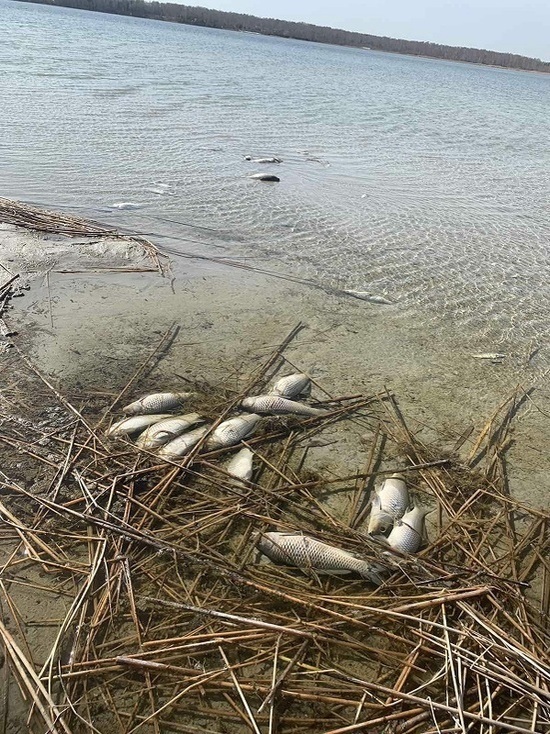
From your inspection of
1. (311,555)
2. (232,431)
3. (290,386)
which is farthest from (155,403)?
(311,555)

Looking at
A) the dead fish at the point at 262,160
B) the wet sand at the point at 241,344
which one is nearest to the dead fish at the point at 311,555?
the wet sand at the point at 241,344

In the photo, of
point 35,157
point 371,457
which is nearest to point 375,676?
point 371,457

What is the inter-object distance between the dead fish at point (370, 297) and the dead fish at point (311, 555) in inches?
152

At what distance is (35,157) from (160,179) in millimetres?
2532

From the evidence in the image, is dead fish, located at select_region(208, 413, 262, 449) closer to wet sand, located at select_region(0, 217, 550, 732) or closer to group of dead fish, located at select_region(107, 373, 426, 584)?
group of dead fish, located at select_region(107, 373, 426, 584)

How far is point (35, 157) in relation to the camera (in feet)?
35.1

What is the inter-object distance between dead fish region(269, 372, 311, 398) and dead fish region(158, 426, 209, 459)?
801 millimetres

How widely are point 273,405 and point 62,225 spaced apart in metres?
4.82

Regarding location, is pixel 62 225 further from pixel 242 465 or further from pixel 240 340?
pixel 242 465

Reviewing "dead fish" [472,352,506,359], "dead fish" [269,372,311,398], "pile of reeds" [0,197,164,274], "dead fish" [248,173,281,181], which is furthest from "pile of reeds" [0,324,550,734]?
"dead fish" [248,173,281,181]

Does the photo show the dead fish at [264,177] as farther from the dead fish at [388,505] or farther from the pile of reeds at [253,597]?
the dead fish at [388,505]

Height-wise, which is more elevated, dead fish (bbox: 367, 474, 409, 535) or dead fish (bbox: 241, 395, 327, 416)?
dead fish (bbox: 241, 395, 327, 416)

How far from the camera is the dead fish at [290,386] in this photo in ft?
15.2

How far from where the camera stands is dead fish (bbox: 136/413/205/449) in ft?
13.0
